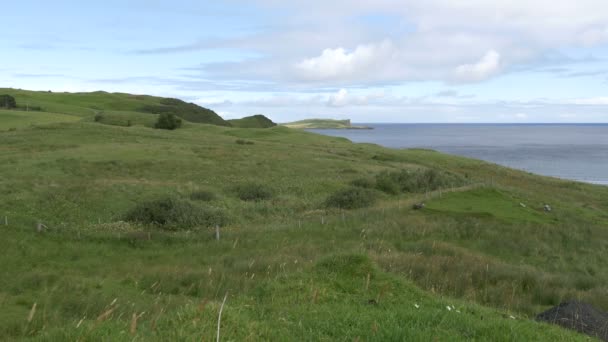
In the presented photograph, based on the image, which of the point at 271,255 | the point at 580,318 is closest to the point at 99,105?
the point at 271,255

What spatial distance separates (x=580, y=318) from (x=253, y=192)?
83.2 feet

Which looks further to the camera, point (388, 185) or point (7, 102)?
point (7, 102)

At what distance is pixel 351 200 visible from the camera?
2944 centimetres

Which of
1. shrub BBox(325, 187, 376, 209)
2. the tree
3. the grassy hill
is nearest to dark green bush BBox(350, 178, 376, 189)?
the grassy hill

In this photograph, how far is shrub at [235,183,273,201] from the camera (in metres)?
32.5

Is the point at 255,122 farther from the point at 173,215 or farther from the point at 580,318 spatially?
the point at 580,318

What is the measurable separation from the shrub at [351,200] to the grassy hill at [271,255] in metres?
0.09

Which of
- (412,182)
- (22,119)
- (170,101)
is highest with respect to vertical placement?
(170,101)

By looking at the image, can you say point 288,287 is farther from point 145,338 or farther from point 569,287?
point 569,287

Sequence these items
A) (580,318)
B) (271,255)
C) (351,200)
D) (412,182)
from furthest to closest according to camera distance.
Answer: (412,182) → (351,200) → (271,255) → (580,318)

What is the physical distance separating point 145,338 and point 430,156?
72.2 meters

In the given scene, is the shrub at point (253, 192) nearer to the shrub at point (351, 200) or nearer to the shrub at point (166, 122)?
the shrub at point (351, 200)

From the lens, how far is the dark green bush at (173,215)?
23.3m

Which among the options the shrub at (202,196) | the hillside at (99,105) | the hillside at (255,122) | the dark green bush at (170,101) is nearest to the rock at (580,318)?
the shrub at (202,196)
